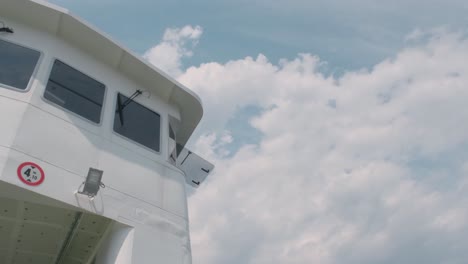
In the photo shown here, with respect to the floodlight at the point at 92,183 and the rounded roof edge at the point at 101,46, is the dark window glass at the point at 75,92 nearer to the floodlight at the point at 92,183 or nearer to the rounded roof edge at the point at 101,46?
the rounded roof edge at the point at 101,46

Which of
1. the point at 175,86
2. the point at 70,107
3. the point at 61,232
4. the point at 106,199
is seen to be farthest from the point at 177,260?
the point at 175,86

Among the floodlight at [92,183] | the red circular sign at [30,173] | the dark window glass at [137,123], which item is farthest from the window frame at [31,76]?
the floodlight at [92,183]

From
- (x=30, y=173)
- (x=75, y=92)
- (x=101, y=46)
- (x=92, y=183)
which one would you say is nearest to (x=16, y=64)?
(x=75, y=92)

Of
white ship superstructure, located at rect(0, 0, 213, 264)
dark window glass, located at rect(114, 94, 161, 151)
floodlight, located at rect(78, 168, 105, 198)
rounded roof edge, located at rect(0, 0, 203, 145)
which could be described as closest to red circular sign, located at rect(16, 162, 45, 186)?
white ship superstructure, located at rect(0, 0, 213, 264)

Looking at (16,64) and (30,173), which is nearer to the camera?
(30,173)

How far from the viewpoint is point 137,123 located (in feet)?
24.4

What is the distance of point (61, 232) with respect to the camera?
21.7ft

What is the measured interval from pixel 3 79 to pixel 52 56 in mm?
840

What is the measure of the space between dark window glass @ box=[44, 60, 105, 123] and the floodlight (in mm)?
1222

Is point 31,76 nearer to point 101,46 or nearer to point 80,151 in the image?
point 80,151

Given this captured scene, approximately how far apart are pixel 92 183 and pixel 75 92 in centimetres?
173

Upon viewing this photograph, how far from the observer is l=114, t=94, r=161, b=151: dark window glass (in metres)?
7.17

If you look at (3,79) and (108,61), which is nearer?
(3,79)

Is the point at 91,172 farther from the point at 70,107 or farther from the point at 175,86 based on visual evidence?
the point at 175,86
